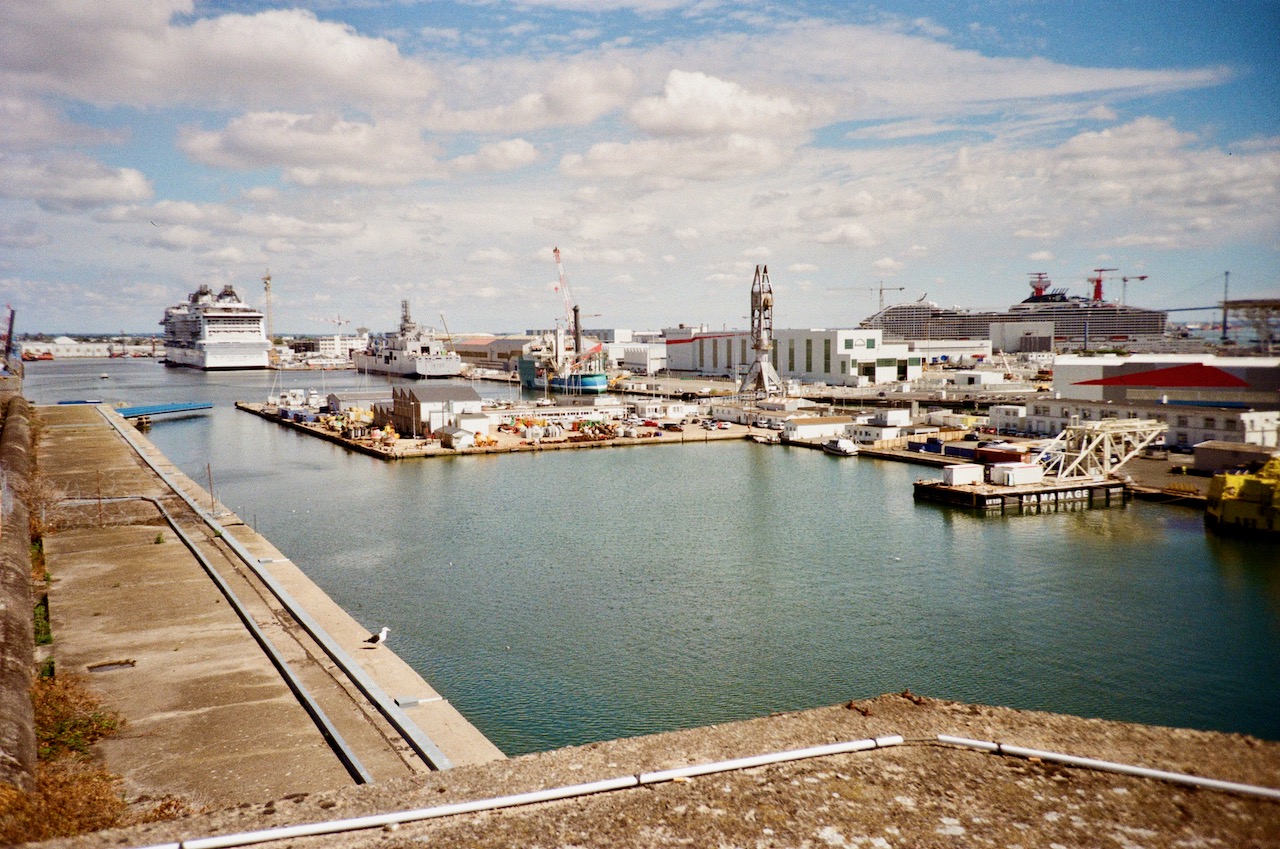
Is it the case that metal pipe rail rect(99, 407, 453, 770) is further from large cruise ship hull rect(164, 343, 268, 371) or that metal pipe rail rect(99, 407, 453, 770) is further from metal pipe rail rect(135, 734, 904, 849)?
large cruise ship hull rect(164, 343, 268, 371)

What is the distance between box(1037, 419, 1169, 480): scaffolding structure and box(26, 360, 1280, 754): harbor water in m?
1.08

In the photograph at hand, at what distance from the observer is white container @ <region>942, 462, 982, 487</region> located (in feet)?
40.8

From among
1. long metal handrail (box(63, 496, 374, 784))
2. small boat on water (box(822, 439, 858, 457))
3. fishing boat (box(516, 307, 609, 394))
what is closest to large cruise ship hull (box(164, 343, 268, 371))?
fishing boat (box(516, 307, 609, 394))

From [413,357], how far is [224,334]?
13.5 meters

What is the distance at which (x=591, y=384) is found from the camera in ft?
107

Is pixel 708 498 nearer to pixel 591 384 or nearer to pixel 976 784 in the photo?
pixel 976 784

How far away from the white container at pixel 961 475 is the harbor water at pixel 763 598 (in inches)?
28.4

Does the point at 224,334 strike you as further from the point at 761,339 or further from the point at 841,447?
the point at 841,447

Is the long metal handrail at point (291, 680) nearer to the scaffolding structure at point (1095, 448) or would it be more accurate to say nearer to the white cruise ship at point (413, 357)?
the scaffolding structure at point (1095, 448)

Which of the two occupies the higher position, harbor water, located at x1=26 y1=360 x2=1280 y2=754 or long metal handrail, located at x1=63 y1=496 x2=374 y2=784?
long metal handrail, located at x1=63 y1=496 x2=374 y2=784

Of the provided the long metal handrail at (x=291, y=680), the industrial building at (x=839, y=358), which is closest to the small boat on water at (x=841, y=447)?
the long metal handrail at (x=291, y=680)

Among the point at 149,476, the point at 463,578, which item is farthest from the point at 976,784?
the point at 149,476

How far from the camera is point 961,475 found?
12.5 meters

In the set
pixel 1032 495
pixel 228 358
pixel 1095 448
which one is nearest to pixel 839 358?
pixel 1095 448
